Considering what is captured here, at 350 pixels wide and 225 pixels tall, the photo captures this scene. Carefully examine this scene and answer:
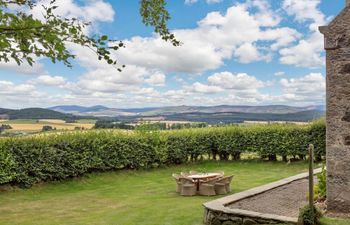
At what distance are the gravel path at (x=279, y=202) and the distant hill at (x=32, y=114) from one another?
3208cm

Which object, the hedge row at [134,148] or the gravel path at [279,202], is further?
the hedge row at [134,148]

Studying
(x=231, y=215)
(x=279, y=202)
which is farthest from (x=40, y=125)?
(x=231, y=215)

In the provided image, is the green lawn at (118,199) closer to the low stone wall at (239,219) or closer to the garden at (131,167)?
the garden at (131,167)

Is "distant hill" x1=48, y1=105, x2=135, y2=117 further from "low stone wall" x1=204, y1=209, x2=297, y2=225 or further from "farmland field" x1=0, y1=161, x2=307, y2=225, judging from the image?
"low stone wall" x1=204, y1=209, x2=297, y2=225

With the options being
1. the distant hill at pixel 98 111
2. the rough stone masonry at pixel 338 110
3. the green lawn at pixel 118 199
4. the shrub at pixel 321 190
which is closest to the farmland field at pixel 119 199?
the green lawn at pixel 118 199

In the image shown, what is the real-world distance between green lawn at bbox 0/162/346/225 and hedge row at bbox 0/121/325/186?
1.78ft

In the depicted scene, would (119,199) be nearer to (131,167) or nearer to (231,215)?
(231,215)

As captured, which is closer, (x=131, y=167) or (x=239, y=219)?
(x=239, y=219)

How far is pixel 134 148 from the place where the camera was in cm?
2019

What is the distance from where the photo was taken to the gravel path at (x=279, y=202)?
366 inches

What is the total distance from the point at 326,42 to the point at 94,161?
40.2 feet

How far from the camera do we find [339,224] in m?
7.71

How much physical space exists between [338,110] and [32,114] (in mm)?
39095

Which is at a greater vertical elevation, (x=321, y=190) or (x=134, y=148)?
(x=134, y=148)
